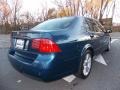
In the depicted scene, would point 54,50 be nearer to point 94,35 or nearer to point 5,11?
point 94,35

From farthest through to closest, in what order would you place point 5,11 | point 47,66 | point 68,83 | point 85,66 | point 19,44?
point 5,11
point 85,66
point 68,83
point 19,44
point 47,66

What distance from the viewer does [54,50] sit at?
3.63m

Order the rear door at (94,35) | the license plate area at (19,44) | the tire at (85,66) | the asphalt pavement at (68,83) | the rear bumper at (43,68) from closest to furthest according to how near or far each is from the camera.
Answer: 1. the rear bumper at (43,68)
2. the license plate area at (19,44)
3. the asphalt pavement at (68,83)
4. the tire at (85,66)
5. the rear door at (94,35)

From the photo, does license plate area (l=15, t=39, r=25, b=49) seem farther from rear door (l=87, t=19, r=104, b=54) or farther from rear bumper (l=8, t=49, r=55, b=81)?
rear door (l=87, t=19, r=104, b=54)

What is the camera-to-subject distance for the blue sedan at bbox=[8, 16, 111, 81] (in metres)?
3.61

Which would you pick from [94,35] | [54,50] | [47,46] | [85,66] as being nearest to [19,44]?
[47,46]

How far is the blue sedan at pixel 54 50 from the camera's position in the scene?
361cm

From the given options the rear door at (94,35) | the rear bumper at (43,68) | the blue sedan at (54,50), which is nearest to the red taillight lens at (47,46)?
the blue sedan at (54,50)

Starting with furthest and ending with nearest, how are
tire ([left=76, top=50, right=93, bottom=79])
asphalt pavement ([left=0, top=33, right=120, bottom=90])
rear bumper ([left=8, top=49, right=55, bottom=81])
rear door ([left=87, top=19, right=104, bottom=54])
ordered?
rear door ([left=87, top=19, right=104, bottom=54]) → tire ([left=76, top=50, right=93, bottom=79]) → asphalt pavement ([left=0, top=33, right=120, bottom=90]) → rear bumper ([left=8, top=49, right=55, bottom=81])

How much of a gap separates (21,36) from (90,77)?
206 centimetres

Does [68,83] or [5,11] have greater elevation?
[5,11]

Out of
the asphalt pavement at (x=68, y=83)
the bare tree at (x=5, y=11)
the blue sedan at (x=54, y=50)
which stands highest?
the bare tree at (x=5, y=11)

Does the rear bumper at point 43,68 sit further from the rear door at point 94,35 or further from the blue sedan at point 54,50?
the rear door at point 94,35

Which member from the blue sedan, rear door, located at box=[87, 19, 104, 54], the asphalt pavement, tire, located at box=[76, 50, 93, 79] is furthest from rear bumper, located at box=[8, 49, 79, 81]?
rear door, located at box=[87, 19, 104, 54]
